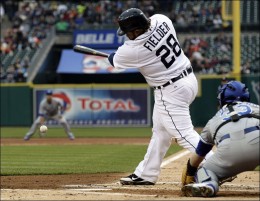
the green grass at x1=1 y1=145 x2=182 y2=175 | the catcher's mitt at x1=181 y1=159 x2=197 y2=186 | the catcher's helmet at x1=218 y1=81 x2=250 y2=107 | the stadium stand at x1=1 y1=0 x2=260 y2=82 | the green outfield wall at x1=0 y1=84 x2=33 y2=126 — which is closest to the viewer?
the catcher's helmet at x1=218 y1=81 x2=250 y2=107

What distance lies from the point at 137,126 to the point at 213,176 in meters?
22.4

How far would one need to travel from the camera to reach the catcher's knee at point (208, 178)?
25.4 feet

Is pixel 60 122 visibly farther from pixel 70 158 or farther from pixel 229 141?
pixel 229 141

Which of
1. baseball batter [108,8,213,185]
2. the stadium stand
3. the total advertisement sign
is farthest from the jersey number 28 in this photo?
the stadium stand

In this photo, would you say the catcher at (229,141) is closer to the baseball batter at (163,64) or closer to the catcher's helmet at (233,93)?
the catcher's helmet at (233,93)

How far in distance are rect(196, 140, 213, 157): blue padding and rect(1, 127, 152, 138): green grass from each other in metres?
16.6

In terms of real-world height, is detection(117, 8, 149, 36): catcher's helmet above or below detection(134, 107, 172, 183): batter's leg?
above

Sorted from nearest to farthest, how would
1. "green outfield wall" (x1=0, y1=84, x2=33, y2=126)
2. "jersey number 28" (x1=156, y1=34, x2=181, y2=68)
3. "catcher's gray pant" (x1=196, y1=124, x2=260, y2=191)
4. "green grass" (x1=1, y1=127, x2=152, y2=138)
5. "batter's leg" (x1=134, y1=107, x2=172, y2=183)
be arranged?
"catcher's gray pant" (x1=196, y1=124, x2=260, y2=191) → "jersey number 28" (x1=156, y1=34, x2=181, y2=68) → "batter's leg" (x1=134, y1=107, x2=172, y2=183) → "green grass" (x1=1, y1=127, x2=152, y2=138) → "green outfield wall" (x1=0, y1=84, x2=33, y2=126)

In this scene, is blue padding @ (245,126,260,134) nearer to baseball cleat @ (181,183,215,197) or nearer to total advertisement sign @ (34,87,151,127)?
baseball cleat @ (181,183,215,197)

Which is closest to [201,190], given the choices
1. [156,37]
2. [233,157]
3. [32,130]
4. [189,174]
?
[233,157]

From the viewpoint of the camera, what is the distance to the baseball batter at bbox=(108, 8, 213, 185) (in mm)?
9070

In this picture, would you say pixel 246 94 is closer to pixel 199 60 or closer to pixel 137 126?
pixel 137 126

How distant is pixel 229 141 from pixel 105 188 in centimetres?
229

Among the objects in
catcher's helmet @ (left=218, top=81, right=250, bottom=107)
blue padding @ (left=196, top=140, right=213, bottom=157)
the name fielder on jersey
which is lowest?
blue padding @ (left=196, top=140, right=213, bottom=157)
